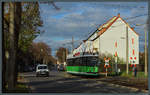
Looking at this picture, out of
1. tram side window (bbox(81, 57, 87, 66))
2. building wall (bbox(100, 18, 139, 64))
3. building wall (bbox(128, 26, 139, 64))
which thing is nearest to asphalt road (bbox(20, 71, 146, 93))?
tram side window (bbox(81, 57, 87, 66))

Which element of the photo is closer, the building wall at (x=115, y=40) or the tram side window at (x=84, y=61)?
the tram side window at (x=84, y=61)

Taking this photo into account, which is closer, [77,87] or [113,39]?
[77,87]

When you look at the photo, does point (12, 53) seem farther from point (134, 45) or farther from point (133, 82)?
point (134, 45)

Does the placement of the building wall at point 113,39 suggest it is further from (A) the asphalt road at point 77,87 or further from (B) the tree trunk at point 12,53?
(B) the tree trunk at point 12,53

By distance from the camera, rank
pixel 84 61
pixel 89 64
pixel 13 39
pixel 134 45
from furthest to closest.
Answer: pixel 134 45 < pixel 84 61 < pixel 89 64 < pixel 13 39

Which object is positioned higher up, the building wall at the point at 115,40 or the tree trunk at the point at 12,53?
the building wall at the point at 115,40

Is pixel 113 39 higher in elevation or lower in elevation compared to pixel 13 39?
higher

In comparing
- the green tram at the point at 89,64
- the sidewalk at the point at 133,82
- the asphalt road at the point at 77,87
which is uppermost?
the green tram at the point at 89,64

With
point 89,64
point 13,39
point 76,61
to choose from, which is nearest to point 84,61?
point 89,64

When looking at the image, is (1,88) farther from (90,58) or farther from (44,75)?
(44,75)

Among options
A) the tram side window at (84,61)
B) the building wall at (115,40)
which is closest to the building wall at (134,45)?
the building wall at (115,40)

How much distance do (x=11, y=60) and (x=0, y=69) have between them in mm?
1194

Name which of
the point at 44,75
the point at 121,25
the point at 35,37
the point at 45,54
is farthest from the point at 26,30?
the point at 45,54

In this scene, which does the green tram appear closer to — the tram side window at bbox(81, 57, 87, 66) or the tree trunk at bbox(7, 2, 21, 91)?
the tram side window at bbox(81, 57, 87, 66)
